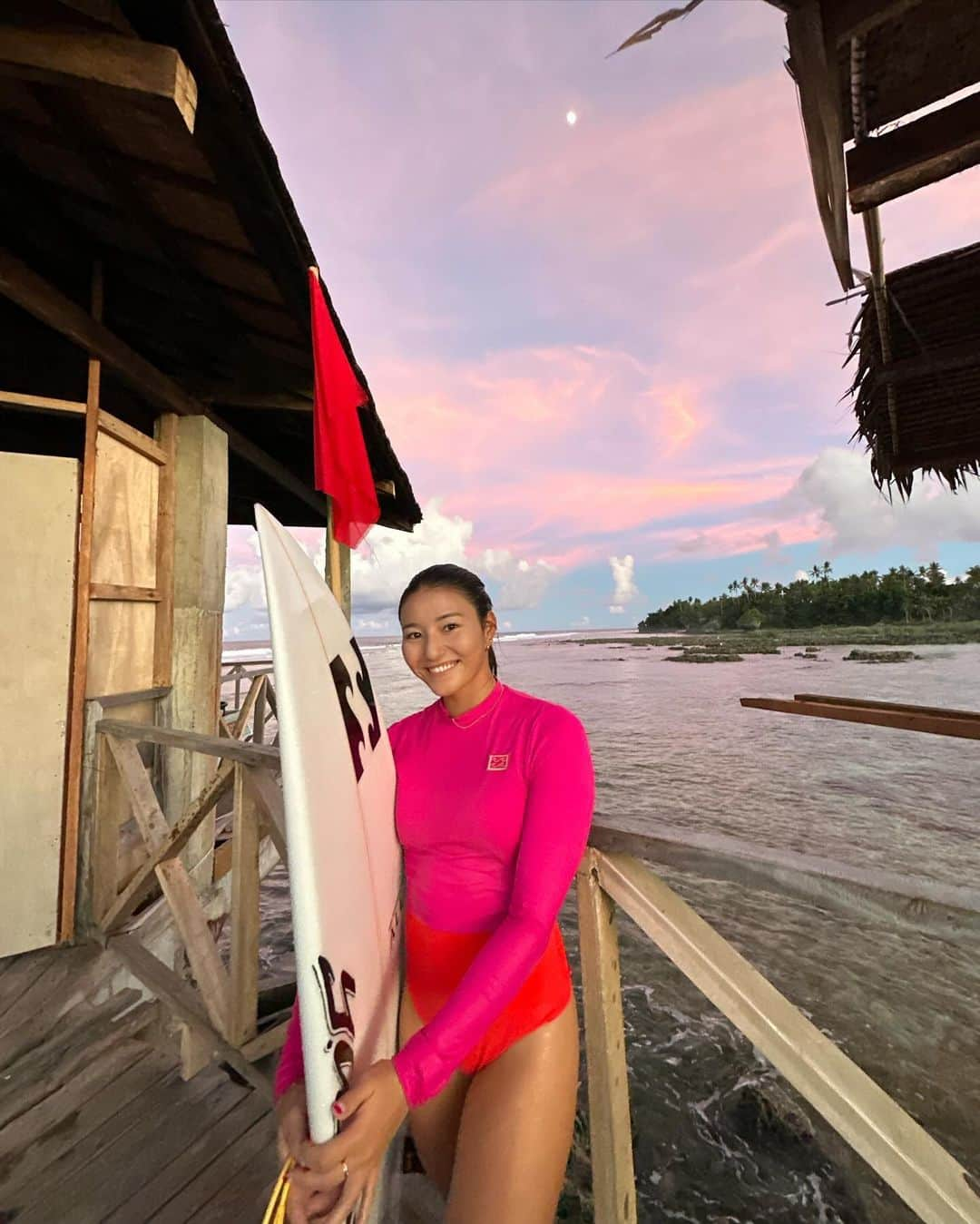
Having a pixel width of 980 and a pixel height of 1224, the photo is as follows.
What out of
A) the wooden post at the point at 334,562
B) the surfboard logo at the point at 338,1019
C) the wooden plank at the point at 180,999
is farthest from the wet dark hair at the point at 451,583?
the wooden plank at the point at 180,999

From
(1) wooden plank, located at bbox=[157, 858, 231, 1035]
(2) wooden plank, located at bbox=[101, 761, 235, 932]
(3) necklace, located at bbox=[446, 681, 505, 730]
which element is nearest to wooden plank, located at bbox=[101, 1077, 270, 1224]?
(1) wooden plank, located at bbox=[157, 858, 231, 1035]

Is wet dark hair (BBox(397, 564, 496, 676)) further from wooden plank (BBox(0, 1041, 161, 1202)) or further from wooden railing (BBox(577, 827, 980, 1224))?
wooden plank (BBox(0, 1041, 161, 1202))

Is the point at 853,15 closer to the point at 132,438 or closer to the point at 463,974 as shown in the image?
the point at 463,974

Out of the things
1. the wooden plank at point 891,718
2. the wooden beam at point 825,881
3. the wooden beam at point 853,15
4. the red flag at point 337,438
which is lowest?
the wooden plank at point 891,718

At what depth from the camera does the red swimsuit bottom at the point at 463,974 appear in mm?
1450

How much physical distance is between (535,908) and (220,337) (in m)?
5.30

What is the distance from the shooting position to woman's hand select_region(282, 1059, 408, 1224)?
1.01m

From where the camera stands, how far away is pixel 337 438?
114 inches

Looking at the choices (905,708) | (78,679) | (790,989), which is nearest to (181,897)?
(78,679)

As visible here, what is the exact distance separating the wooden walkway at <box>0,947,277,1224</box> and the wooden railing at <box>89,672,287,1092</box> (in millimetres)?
202

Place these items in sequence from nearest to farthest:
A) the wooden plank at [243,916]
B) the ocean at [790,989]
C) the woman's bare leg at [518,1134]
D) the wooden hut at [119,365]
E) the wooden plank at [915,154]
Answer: the woman's bare leg at [518,1134], the wooden plank at [915,154], the wooden hut at [119,365], the wooden plank at [243,916], the ocean at [790,989]

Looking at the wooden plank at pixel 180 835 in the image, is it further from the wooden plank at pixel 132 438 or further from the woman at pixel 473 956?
the wooden plank at pixel 132 438

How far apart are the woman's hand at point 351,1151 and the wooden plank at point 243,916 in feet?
5.90

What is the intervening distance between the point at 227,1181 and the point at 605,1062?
1.70 m
